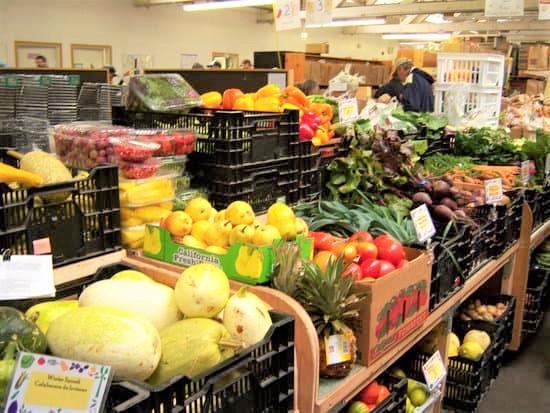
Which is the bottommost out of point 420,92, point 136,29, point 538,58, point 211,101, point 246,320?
point 246,320

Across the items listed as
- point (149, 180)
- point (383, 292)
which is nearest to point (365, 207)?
point (383, 292)

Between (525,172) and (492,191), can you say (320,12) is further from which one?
(492,191)

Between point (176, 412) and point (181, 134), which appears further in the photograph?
point (181, 134)

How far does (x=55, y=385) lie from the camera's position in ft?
2.80

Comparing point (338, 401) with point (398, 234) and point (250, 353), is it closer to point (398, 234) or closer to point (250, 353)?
point (250, 353)

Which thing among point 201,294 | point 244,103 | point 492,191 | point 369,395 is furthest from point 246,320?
point 492,191

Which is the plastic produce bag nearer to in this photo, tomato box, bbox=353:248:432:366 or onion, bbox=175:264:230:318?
tomato box, bbox=353:248:432:366

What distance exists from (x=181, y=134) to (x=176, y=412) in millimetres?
1291

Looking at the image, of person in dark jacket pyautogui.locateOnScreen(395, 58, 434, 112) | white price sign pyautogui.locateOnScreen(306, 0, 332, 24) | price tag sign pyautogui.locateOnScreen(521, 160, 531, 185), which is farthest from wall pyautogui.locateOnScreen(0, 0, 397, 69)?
price tag sign pyautogui.locateOnScreen(521, 160, 531, 185)

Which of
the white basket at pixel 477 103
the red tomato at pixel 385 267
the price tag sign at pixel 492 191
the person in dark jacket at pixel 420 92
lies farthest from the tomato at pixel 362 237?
the person in dark jacket at pixel 420 92

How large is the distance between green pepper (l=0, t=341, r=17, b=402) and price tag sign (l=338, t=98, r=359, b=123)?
234cm

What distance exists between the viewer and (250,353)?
1.13 m

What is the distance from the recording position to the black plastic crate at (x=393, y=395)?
1.91 metres

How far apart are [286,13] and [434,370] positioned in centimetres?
239
